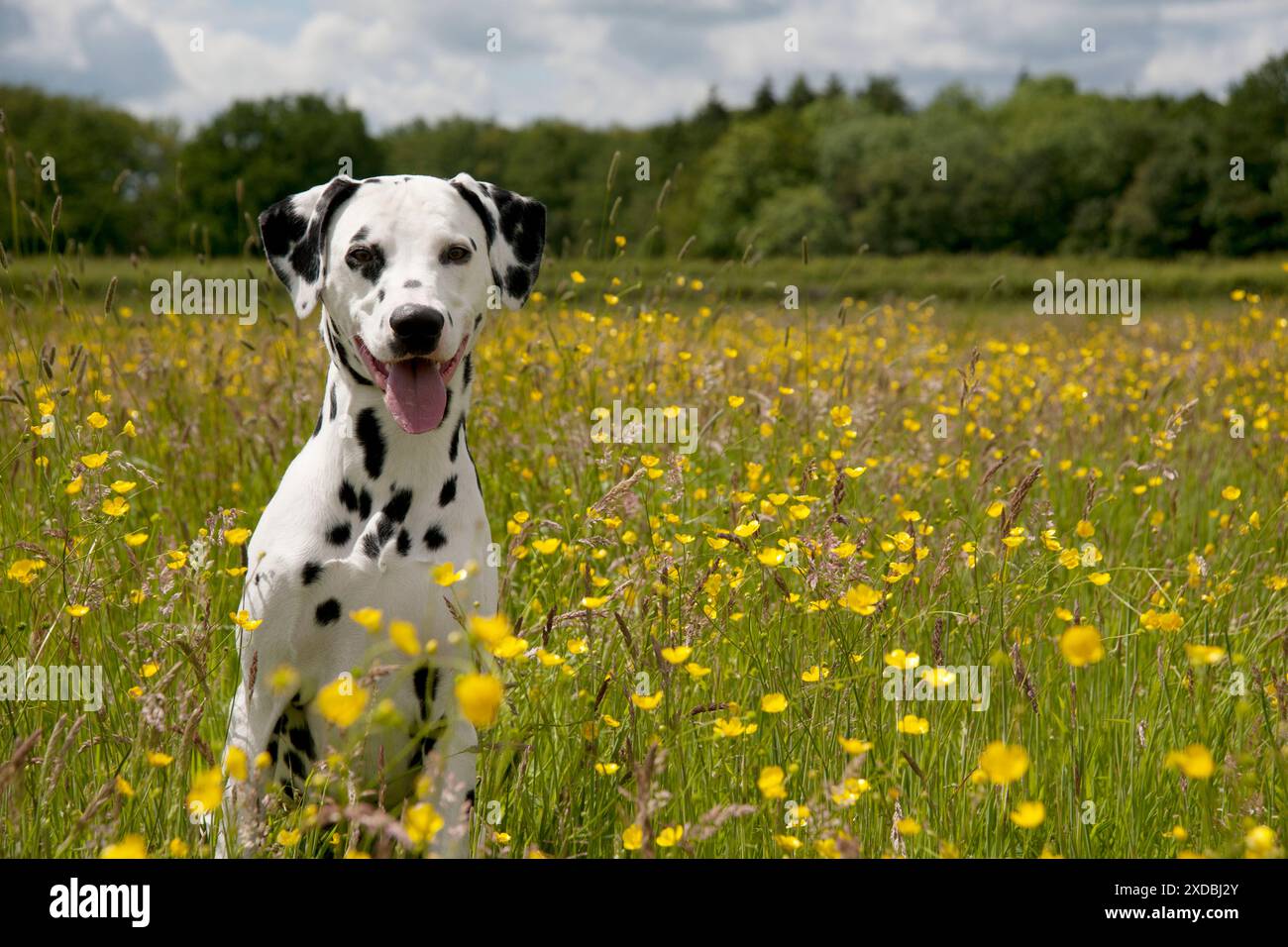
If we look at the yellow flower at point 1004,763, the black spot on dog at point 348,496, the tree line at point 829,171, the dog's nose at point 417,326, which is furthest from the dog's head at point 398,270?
the tree line at point 829,171

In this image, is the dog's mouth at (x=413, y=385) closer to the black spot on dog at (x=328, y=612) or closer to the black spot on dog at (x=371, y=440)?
the black spot on dog at (x=371, y=440)

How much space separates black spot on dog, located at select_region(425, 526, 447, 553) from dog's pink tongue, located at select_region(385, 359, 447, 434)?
0.86 ft

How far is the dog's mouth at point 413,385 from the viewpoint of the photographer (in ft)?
9.17

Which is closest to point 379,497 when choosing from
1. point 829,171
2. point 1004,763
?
point 1004,763

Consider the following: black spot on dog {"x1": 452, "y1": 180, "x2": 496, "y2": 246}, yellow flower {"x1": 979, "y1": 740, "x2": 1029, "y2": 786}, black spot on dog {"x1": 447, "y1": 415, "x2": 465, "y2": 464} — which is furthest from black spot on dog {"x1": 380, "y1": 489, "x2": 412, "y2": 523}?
yellow flower {"x1": 979, "y1": 740, "x2": 1029, "y2": 786}

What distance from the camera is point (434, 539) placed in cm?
282

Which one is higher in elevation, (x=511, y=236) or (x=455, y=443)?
(x=511, y=236)

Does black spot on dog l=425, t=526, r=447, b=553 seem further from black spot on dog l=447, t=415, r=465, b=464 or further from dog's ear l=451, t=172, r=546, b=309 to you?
dog's ear l=451, t=172, r=546, b=309

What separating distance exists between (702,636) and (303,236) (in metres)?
1.61

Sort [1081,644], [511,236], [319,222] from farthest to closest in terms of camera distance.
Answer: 1. [511,236]
2. [319,222]
3. [1081,644]

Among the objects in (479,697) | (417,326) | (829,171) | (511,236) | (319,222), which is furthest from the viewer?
(829,171)

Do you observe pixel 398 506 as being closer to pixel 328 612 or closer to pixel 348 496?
pixel 348 496

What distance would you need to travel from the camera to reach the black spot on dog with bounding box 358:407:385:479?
2873 millimetres

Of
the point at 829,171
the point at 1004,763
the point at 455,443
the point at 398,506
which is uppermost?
the point at 829,171
